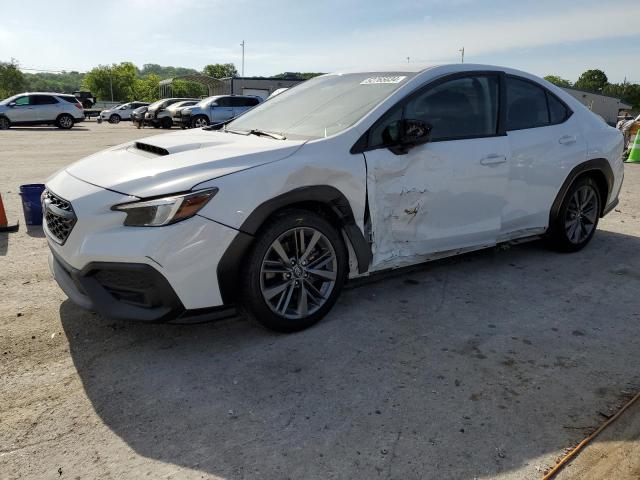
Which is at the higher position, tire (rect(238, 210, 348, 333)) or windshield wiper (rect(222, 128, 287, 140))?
windshield wiper (rect(222, 128, 287, 140))

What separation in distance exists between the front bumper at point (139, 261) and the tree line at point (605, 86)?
110 metres

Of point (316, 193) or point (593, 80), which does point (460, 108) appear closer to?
point (316, 193)

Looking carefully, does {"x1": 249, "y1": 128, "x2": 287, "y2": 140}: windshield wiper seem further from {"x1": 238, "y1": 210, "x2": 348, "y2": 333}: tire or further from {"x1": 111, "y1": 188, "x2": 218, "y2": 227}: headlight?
{"x1": 111, "y1": 188, "x2": 218, "y2": 227}: headlight

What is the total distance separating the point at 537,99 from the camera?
4770 mm

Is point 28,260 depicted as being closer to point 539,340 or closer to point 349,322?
point 349,322

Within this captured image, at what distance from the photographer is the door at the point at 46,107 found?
2520cm

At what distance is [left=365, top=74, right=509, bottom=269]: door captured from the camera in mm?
3684

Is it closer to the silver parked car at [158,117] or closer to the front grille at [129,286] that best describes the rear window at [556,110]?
the front grille at [129,286]

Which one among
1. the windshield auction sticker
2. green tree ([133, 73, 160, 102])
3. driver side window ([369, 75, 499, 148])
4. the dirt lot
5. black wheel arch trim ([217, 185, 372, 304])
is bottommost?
the dirt lot

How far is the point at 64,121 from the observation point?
26.1 meters

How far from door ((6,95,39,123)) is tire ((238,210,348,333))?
2568cm

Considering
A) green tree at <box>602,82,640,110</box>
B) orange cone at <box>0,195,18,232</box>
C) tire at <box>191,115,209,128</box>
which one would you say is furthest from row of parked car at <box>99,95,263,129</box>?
green tree at <box>602,82,640,110</box>

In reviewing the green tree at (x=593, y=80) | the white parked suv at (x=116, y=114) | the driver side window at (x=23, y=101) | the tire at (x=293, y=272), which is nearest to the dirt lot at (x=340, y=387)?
the tire at (x=293, y=272)

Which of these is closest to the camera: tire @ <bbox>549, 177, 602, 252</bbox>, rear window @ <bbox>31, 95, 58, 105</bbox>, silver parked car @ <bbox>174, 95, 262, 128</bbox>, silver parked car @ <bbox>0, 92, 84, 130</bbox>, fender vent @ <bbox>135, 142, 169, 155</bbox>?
fender vent @ <bbox>135, 142, 169, 155</bbox>
